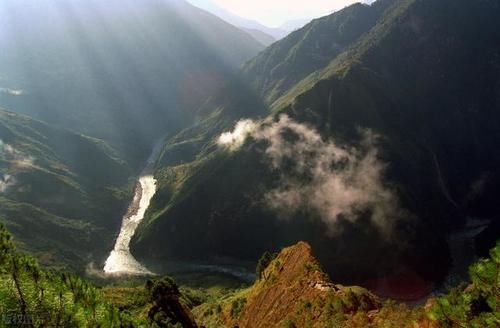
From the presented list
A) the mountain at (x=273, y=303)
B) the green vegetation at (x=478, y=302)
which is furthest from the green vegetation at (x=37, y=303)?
the green vegetation at (x=478, y=302)

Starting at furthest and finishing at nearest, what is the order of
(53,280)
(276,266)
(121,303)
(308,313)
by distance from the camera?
(121,303)
(276,266)
(308,313)
(53,280)

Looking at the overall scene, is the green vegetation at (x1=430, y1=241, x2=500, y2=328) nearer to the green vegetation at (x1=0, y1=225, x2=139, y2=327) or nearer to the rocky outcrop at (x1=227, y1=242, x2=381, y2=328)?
the green vegetation at (x1=0, y1=225, x2=139, y2=327)

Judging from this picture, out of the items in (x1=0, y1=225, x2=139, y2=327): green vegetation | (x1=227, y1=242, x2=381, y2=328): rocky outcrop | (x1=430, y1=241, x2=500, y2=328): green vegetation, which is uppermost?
(x1=430, y1=241, x2=500, y2=328): green vegetation

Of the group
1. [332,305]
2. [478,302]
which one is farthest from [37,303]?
[332,305]

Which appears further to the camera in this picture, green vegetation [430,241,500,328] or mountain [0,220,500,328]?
green vegetation [430,241,500,328]

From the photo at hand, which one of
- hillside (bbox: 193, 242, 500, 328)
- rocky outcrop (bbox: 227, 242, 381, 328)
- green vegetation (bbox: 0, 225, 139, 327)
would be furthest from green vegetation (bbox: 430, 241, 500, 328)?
rocky outcrop (bbox: 227, 242, 381, 328)

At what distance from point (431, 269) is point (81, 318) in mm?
180132

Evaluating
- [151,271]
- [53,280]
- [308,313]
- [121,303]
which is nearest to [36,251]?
[151,271]

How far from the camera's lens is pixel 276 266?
67750 mm

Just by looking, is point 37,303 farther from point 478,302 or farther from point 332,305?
point 332,305

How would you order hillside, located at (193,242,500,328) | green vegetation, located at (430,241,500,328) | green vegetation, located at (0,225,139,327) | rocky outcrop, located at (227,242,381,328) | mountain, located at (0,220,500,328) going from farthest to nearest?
rocky outcrop, located at (227,242,381,328)
hillside, located at (193,242,500,328)
green vegetation, located at (430,241,500,328)
mountain, located at (0,220,500,328)
green vegetation, located at (0,225,139,327)

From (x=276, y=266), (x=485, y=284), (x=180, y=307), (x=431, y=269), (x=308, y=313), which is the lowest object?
(x=431, y=269)

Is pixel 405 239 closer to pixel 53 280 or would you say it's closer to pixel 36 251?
pixel 36 251

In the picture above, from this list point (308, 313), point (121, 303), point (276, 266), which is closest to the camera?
point (308, 313)
